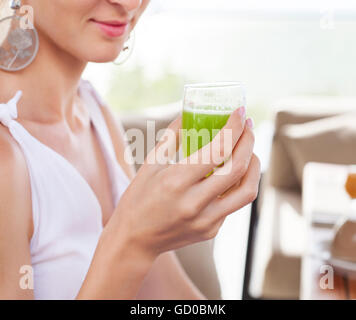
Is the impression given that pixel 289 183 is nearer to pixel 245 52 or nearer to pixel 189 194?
pixel 189 194

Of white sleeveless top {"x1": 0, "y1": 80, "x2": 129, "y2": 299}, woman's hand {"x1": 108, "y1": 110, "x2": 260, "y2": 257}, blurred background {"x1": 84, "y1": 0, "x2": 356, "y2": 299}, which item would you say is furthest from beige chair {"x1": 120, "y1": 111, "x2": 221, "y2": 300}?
blurred background {"x1": 84, "y1": 0, "x2": 356, "y2": 299}

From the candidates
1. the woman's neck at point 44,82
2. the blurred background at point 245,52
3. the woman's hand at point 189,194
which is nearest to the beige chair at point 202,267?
the woman's neck at point 44,82

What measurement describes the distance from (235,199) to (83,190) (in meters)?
0.42

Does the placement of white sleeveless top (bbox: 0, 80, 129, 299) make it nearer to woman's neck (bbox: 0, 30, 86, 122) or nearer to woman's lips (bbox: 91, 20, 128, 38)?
woman's neck (bbox: 0, 30, 86, 122)

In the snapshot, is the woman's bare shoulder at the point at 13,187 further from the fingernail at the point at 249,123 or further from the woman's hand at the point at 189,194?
the fingernail at the point at 249,123

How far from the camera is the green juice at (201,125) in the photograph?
34.7 inches

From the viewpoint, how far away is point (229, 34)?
18.0 feet

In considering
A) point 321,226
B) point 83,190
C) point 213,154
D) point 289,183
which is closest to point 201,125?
point 213,154

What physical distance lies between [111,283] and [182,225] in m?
0.16

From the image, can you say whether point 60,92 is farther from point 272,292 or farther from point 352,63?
point 352,63

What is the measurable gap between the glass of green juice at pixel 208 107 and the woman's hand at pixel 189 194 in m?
0.08

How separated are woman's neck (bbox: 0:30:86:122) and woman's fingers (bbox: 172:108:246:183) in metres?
0.44
